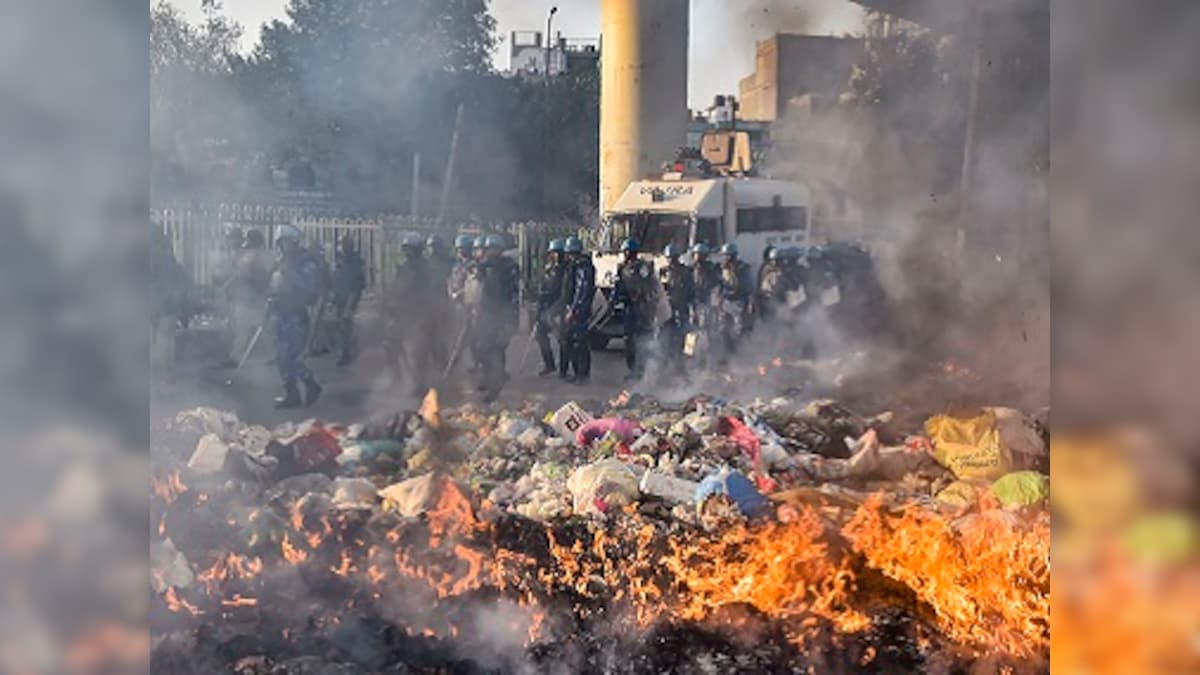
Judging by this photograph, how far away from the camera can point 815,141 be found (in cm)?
593

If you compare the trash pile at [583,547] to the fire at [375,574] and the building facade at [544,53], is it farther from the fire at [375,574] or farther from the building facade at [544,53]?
the building facade at [544,53]

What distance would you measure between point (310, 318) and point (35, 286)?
49.7 inches

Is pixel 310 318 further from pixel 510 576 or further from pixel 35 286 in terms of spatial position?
pixel 510 576

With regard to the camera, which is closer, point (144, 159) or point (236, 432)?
point (144, 159)

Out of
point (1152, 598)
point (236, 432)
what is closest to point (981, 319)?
point (1152, 598)

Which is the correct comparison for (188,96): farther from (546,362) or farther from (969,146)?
(969,146)

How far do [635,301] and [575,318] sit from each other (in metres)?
0.35

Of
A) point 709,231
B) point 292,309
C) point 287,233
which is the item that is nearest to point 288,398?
point 292,309

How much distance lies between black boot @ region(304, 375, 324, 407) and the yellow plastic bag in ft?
10.1

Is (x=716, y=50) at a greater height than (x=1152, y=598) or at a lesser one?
greater

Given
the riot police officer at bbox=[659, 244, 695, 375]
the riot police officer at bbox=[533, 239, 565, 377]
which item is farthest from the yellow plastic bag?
the riot police officer at bbox=[533, 239, 565, 377]

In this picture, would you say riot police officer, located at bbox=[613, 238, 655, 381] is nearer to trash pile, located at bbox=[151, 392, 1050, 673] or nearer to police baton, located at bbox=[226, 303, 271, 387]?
trash pile, located at bbox=[151, 392, 1050, 673]

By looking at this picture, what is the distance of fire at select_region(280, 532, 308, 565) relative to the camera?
16.2ft

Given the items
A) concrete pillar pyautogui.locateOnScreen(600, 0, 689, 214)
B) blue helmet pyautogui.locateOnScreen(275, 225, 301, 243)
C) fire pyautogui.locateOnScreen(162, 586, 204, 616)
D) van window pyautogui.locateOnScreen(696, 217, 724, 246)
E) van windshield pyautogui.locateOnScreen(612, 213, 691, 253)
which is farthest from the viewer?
van window pyautogui.locateOnScreen(696, 217, 724, 246)
